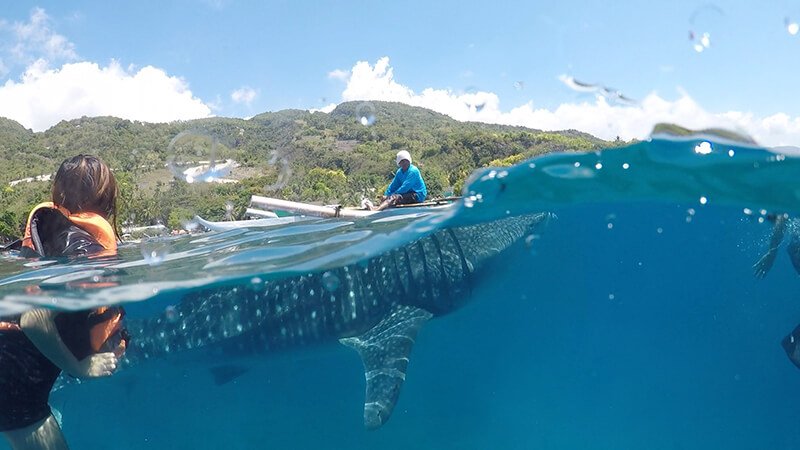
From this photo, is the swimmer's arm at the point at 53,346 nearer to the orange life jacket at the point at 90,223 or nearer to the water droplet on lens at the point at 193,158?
the orange life jacket at the point at 90,223

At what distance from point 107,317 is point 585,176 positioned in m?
6.57

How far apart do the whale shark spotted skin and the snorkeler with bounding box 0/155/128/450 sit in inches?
139

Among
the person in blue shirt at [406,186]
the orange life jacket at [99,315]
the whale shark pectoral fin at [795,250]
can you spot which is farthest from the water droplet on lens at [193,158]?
the whale shark pectoral fin at [795,250]

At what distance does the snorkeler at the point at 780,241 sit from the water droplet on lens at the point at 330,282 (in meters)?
7.70

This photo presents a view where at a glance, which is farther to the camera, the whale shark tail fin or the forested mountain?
the forested mountain

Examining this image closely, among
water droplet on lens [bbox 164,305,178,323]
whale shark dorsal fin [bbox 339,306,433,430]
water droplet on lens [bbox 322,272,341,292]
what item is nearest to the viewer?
whale shark dorsal fin [bbox 339,306,433,430]

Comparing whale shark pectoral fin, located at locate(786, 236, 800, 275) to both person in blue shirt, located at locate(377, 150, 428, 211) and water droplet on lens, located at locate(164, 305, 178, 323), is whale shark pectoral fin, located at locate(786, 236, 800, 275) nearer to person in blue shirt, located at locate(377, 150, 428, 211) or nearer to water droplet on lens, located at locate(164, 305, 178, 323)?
person in blue shirt, located at locate(377, 150, 428, 211)

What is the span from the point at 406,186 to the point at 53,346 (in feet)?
27.1

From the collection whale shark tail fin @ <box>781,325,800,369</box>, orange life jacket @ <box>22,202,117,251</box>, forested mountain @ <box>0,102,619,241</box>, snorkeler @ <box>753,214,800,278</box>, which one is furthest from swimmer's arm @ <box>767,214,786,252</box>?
orange life jacket @ <box>22,202,117,251</box>

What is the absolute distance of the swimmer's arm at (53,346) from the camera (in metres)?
4.16

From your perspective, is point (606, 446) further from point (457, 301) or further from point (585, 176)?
point (585, 176)

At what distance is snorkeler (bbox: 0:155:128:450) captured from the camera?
165 inches

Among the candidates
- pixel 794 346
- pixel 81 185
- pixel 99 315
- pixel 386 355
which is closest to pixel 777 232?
pixel 794 346

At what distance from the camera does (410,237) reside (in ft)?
27.2
